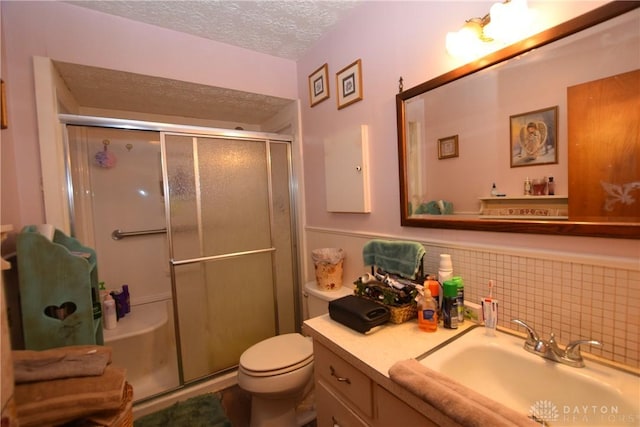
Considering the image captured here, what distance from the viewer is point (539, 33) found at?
85 centimetres

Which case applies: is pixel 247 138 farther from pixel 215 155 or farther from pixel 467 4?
pixel 467 4

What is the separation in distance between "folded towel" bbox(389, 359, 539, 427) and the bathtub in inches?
67.5

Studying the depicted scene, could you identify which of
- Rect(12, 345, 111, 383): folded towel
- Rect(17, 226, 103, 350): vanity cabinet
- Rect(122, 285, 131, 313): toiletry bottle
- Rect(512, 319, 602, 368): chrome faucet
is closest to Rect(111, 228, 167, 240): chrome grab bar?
Rect(122, 285, 131, 313): toiletry bottle

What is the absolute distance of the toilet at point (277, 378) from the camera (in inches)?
52.4

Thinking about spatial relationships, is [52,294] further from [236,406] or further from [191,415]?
[236,406]

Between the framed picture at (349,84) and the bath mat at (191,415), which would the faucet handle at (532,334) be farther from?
the bath mat at (191,415)

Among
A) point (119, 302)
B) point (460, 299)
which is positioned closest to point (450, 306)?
point (460, 299)

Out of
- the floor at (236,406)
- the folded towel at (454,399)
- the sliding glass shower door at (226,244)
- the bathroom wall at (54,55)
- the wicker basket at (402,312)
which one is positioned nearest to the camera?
the folded towel at (454,399)

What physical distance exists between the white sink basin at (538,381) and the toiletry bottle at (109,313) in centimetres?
224

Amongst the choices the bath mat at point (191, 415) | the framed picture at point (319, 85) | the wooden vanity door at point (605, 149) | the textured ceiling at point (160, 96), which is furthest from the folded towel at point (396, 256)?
the textured ceiling at point (160, 96)

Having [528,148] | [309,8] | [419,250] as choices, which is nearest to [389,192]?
[419,250]

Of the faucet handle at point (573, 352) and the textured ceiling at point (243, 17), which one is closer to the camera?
the faucet handle at point (573, 352)

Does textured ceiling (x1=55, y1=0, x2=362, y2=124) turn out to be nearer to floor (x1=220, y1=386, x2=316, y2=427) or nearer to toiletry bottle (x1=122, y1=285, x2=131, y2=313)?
toiletry bottle (x1=122, y1=285, x2=131, y2=313)

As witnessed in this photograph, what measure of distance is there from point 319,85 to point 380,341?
5.30 ft
